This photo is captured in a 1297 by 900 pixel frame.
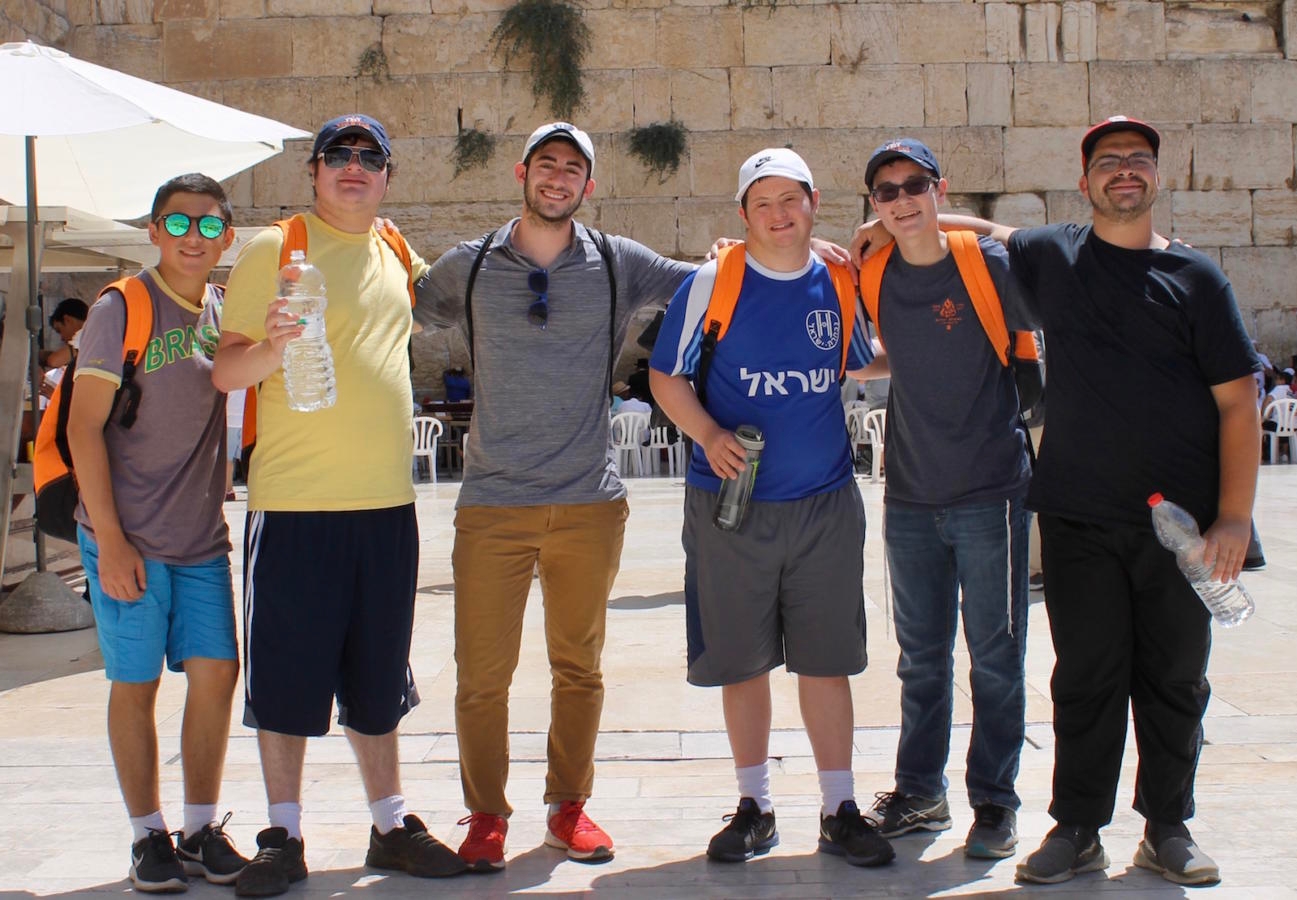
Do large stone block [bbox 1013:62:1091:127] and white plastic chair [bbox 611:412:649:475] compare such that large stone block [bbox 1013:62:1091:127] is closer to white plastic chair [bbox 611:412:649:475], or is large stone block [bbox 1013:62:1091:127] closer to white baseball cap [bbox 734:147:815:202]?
white plastic chair [bbox 611:412:649:475]

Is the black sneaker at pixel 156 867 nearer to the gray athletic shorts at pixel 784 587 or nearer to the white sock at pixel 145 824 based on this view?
the white sock at pixel 145 824

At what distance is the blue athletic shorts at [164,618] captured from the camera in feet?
11.0

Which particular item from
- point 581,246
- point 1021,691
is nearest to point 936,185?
point 581,246

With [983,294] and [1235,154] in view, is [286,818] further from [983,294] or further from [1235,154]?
[1235,154]

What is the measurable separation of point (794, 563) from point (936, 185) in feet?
3.56

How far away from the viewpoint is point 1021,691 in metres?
3.59

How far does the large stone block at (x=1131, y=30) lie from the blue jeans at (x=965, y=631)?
14.9m

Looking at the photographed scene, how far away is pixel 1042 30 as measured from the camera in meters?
16.7

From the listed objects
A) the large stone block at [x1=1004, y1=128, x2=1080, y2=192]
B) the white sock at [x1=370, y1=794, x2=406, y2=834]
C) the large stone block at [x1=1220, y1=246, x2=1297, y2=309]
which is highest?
the large stone block at [x1=1004, y1=128, x2=1080, y2=192]

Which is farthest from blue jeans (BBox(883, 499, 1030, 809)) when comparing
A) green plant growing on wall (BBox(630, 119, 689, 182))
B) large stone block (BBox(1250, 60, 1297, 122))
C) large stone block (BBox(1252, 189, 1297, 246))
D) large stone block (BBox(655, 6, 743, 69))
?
large stone block (BBox(1250, 60, 1297, 122))

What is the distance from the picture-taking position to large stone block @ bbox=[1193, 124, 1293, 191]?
1684 cm

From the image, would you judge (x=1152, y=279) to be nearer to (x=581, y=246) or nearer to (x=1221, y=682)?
(x=581, y=246)

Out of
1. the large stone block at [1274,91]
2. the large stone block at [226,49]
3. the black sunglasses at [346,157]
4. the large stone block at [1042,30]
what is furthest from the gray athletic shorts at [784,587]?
the large stone block at [1274,91]

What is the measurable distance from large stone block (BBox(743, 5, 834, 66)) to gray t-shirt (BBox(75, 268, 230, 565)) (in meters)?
14.0
